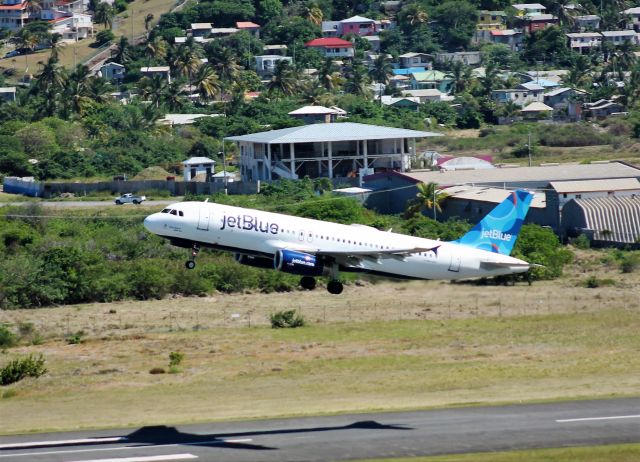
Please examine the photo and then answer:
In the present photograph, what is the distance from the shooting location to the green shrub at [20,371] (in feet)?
283

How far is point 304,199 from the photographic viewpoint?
15138cm

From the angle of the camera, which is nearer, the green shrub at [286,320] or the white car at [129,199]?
the green shrub at [286,320]

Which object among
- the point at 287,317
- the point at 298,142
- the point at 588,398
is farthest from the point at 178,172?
the point at 588,398

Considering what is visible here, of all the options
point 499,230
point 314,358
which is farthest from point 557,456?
point 314,358

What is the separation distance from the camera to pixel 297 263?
253 ft

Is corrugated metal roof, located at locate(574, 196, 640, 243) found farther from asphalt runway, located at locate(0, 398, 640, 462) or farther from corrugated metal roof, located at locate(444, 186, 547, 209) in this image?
asphalt runway, located at locate(0, 398, 640, 462)

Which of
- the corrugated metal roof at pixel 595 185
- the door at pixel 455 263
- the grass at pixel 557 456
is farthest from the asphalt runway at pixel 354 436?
the corrugated metal roof at pixel 595 185

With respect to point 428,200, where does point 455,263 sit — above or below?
above

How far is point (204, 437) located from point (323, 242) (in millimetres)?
18644

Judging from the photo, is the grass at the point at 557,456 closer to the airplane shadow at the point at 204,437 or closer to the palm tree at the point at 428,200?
the airplane shadow at the point at 204,437

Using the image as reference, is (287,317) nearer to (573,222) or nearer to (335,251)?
(335,251)

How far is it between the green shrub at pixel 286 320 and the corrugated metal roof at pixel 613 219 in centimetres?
4139

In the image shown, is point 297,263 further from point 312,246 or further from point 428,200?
point 428,200

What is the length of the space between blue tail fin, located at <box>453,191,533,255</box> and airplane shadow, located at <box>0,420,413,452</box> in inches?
A: 806
